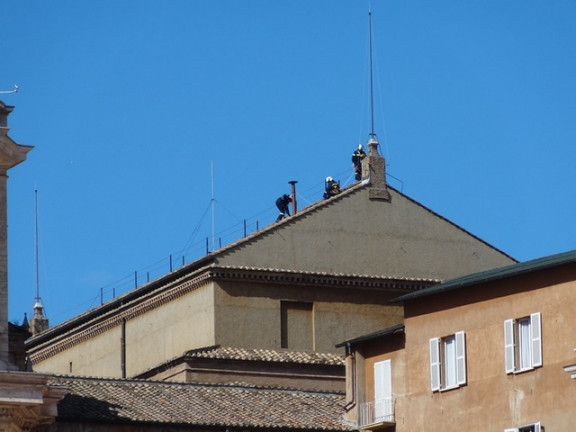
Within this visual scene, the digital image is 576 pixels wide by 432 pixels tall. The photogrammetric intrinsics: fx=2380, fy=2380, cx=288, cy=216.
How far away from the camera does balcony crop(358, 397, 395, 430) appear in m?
71.4

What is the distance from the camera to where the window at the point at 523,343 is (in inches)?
2591

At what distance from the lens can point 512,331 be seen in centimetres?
6675

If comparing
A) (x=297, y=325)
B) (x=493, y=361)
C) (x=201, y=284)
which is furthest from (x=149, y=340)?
(x=493, y=361)

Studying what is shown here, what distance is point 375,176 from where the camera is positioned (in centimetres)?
8806

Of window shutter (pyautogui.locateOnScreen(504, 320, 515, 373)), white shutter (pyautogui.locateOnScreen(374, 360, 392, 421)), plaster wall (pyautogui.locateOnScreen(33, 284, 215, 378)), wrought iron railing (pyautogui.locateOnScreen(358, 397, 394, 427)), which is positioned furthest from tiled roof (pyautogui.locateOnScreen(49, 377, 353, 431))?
plaster wall (pyautogui.locateOnScreen(33, 284, 215, 378))

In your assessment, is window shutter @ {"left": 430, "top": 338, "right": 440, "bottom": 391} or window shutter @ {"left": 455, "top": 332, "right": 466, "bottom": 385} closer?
window shutter @ {"left": 455, "top": 332, "right": 466, "bottom": 385}

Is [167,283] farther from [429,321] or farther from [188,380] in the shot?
[429,321]

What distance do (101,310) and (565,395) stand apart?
104 ft

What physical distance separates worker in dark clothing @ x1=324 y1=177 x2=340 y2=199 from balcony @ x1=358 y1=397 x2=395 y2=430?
56.5 feet

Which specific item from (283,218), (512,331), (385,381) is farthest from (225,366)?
(512,331)

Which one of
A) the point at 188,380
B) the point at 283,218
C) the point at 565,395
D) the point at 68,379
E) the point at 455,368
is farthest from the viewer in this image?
the point at 283,218

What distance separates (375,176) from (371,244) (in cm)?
252

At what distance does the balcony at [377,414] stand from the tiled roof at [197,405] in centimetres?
90

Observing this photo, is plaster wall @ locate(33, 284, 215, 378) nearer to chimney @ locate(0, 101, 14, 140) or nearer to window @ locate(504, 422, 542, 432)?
chimney @ locate(0, 101, 14, 140)
